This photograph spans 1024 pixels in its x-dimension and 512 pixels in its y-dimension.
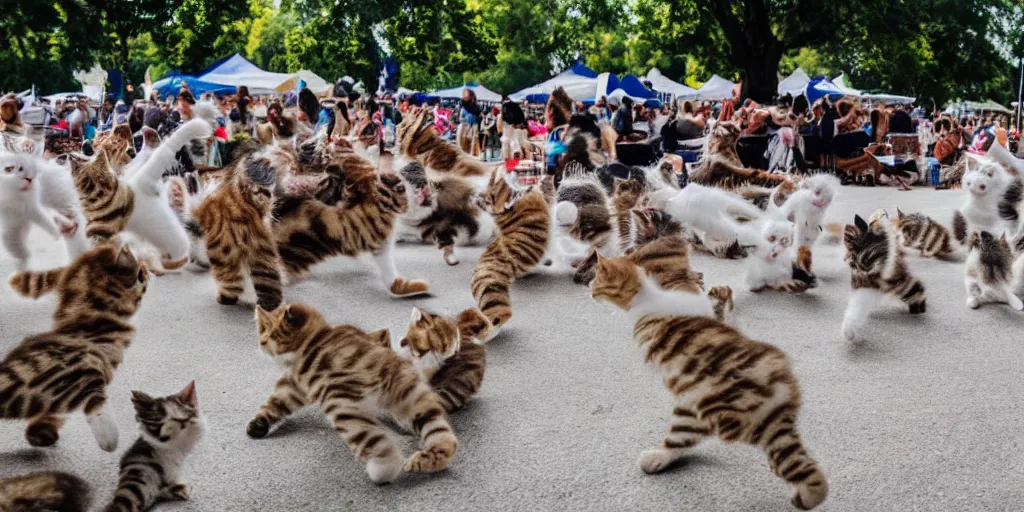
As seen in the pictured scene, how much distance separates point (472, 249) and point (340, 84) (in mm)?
7279

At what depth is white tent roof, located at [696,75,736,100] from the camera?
31.0 meters

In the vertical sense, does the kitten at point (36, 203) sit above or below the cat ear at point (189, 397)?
above

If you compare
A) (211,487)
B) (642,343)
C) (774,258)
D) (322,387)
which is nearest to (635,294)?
(642,343)

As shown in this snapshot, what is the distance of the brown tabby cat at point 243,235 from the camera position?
5.83m

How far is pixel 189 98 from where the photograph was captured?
11.3m

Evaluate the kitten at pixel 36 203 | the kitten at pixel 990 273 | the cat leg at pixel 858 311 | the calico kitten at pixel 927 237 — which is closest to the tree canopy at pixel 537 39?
the kitten at pixel 36 203

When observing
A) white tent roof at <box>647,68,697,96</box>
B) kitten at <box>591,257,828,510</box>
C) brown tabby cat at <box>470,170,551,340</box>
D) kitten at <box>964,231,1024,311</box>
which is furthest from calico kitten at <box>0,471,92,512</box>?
white tent roof at <box>647,68,697,96</box>

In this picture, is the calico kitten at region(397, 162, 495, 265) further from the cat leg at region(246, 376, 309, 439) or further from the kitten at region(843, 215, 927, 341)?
the cat leg at region(246, 376, 309, 439)

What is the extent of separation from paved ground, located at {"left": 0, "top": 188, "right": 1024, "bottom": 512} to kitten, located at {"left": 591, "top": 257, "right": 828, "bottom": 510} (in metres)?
0.21

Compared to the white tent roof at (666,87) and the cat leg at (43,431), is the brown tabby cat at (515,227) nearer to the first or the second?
the cat leg at (43,431)

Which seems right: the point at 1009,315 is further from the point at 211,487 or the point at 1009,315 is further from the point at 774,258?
the point at 211,487

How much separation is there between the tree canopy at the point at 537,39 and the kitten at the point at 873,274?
391 centimetres

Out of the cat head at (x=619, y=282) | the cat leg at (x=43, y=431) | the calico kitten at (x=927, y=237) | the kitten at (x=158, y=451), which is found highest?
the cat head at (x=619, y=282)

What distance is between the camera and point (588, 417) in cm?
410
